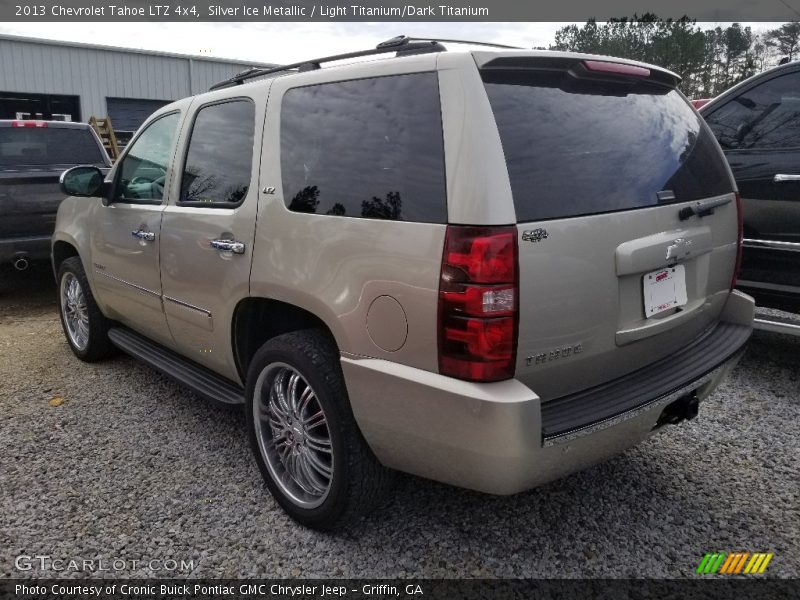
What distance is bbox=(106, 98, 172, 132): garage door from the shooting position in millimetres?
23359

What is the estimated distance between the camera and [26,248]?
246 inches

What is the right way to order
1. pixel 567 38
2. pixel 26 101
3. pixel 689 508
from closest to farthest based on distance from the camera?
pixel 689 508
pixel 26 101
pixel 567 38

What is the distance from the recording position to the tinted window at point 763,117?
4086 millimetres

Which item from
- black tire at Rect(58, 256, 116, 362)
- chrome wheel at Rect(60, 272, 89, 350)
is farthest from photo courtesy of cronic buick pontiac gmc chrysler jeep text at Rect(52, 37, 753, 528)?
chrome wheel at Rect(60, 272, 89, 350)

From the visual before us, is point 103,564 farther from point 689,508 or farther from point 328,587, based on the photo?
point 689,508

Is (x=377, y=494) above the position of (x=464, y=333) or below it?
below

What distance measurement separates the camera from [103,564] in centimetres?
243

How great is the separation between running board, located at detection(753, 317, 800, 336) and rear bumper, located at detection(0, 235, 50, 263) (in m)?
6.33

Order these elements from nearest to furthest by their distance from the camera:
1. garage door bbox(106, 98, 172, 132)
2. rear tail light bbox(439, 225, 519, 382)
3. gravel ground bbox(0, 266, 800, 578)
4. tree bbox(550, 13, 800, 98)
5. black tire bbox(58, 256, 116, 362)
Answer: rear tail light bbox(439, 225, 519, 382), gravel ground bbox(0, 266, 800, 578), black tire bbox(58, 256, 116, 362), garage door bbox(106, 98, 172, 132), tree bbox(550, 13, 800, 98)

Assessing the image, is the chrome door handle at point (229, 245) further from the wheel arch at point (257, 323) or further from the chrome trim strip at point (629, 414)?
the chrome trim strip at point (629, 414)

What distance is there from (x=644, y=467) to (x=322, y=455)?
5.25 ft

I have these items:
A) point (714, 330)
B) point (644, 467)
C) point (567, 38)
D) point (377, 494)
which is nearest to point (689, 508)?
point (644, 467)

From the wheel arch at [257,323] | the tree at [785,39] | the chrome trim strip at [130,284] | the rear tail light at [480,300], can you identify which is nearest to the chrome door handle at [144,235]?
the chrome trim strip at [130,284]

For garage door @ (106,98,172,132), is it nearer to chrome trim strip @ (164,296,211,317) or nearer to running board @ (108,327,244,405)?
running board @ (108,327,244,405)
